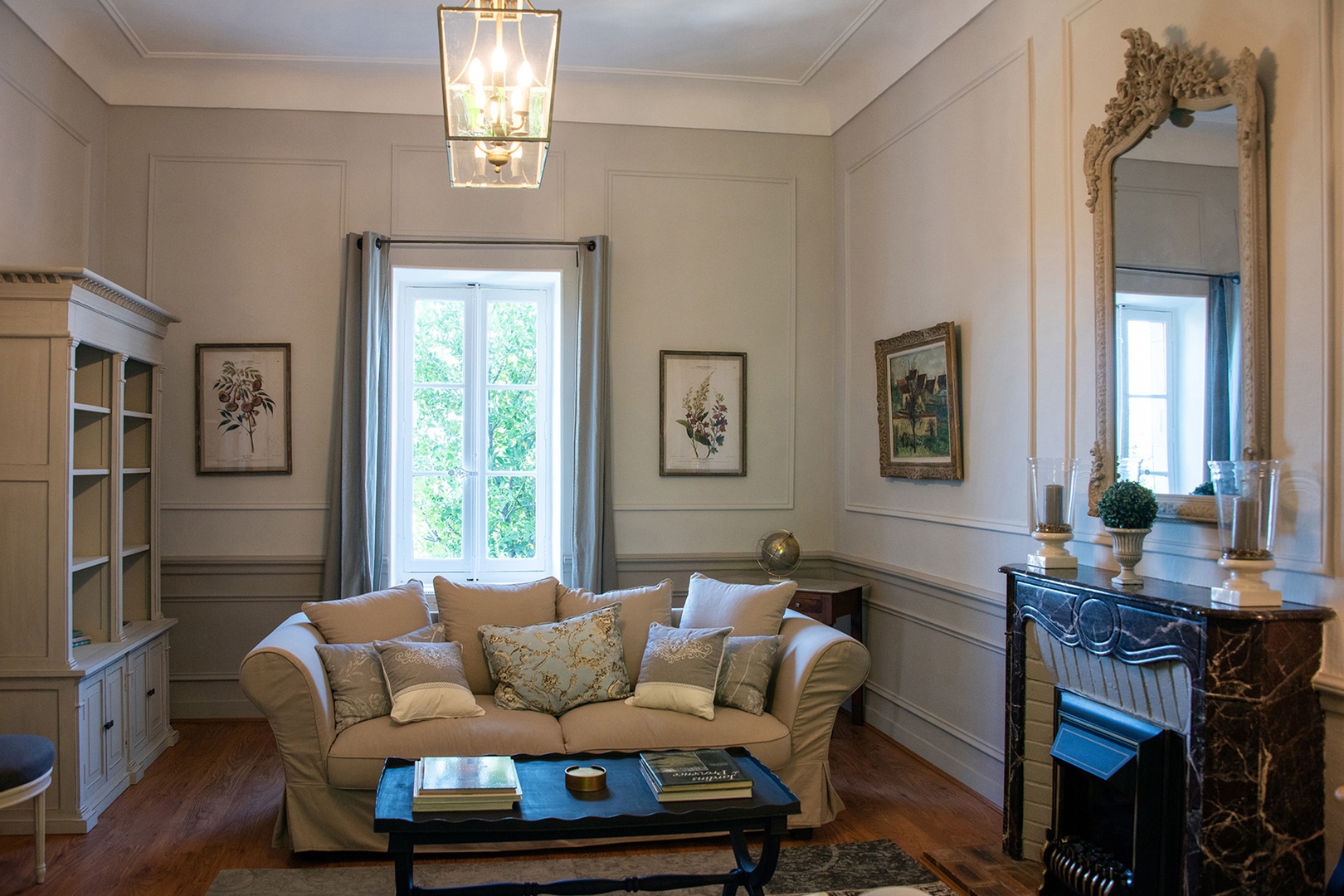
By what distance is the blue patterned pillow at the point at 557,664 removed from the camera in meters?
3.54

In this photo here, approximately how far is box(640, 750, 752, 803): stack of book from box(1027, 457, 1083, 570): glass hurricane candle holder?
4.02ft

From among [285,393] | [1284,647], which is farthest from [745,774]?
[285,393]

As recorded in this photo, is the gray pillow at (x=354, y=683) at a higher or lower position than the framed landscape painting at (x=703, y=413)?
lower

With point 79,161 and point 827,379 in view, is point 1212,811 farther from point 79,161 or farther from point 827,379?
point 79,161

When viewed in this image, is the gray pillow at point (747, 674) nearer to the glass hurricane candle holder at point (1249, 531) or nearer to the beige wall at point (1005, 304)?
the beige wall at point (1005, 304)

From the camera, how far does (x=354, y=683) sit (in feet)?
11.0

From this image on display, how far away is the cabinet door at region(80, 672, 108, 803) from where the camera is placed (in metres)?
3.53

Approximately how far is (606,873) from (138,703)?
7.65ft

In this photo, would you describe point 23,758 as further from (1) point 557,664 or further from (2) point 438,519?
(2) point 438,519

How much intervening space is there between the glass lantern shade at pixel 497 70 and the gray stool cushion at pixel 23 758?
2.37 m

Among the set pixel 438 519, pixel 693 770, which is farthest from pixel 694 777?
pixel 438 519

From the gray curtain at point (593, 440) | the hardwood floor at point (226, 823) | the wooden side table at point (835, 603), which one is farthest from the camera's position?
the gray curtain at point (593, 440)

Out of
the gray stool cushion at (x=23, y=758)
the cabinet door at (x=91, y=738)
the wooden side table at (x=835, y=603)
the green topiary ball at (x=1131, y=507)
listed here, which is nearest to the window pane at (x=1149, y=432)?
the green topiary ball at (x=1131, y=507)

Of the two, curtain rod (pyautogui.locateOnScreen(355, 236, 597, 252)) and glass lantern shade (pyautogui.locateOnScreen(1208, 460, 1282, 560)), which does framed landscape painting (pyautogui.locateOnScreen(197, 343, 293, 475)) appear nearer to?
curtain rod (pyautogui.locateOnScreen(355, 236, 597, 252))
